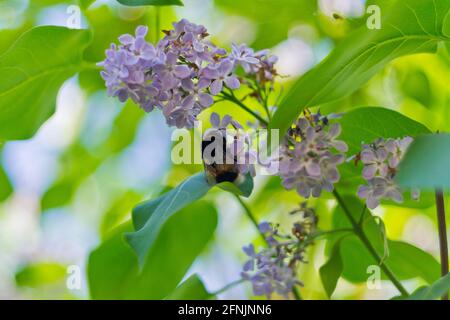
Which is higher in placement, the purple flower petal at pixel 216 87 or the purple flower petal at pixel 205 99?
the purple flower petal at pixel 216 87

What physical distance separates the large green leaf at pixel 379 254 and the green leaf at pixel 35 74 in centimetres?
34

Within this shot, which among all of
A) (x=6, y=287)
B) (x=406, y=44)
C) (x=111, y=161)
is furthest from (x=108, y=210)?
(x=406, y=44)

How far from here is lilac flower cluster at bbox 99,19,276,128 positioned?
0.59 meters

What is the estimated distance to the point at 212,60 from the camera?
0.62 meters

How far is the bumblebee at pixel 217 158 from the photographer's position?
0.61m

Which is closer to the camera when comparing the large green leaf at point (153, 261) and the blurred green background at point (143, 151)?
the large green leaf at point (153, 261)

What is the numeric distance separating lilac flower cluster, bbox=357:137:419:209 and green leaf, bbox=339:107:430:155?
1.0 inches

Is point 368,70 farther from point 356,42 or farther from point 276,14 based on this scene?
point 276,14

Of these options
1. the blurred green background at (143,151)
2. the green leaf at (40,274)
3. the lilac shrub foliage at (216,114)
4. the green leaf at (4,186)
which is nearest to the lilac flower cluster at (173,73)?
the lilac shrub foliage at (216,114)

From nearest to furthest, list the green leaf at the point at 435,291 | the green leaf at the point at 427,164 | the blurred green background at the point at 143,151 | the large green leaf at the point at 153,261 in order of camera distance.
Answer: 1. the green leaf at the point at 427,164
2. the green leaf at the point at 435,291
3. the large green leaf at the point at 153,261
4. the blurred green background at the point at 143,151

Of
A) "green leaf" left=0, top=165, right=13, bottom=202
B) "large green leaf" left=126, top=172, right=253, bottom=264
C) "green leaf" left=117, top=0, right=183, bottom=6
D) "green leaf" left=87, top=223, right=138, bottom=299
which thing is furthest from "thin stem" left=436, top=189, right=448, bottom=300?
"green leaf" left=0, top=165, right=13, bottom=202

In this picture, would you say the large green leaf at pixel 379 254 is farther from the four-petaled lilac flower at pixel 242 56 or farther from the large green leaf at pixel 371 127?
the four-petaled lilac flower at pixel 242 56

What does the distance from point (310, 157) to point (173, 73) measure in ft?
0.44

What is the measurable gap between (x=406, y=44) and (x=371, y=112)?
7cm
